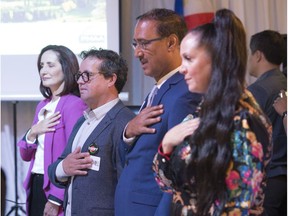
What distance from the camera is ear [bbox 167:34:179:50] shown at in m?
1.75

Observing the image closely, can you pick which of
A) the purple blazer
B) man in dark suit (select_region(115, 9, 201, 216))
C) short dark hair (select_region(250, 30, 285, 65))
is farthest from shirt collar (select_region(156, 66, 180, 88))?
short dark hair (select_region(250, 30, 285, 65))

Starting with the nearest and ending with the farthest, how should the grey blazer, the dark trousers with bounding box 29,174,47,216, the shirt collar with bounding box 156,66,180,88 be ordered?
the shirt collar with bounding box 156,66,180,88 < the grey blazer < the dark trousers with bounding box 29,174,47,216

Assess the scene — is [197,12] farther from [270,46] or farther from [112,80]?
[112,80]

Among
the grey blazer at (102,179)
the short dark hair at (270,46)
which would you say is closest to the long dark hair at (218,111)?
the grey blazer at (102,179)

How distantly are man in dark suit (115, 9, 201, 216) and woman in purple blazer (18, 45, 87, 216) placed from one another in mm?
715

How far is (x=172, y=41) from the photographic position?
1755 mm

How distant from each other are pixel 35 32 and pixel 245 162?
307cm

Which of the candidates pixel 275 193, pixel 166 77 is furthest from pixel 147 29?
pixel 275 193

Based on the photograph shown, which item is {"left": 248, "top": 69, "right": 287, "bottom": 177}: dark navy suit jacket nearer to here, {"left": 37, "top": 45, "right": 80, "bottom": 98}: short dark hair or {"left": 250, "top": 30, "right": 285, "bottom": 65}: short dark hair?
{"left": 250, "top": 30, "right": 285, "bottom": 65}: short dark hair

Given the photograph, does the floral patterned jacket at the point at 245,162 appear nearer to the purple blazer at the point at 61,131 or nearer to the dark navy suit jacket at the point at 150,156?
the dark navy suit jacket at the point at 150,156

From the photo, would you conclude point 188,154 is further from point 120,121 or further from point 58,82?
point 58,82

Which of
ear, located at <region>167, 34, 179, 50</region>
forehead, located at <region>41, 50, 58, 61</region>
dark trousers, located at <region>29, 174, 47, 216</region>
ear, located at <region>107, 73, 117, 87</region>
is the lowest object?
dark trousers, located at <region>29, 174, 47, 216</region>

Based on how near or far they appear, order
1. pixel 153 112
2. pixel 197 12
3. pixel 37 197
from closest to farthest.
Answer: pixel 153 112
pixel 37 197
pixel 197 12

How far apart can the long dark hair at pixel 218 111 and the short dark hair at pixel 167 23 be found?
0.50 metres
